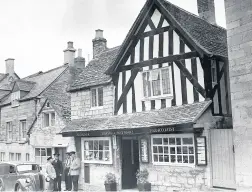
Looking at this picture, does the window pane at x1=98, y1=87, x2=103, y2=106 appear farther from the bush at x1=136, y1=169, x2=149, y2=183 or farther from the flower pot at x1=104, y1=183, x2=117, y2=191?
the bush at x1=136, y1=169, x2=149, y2=183

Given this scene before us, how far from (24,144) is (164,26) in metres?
14.0

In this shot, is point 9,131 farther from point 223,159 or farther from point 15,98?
point 223,159

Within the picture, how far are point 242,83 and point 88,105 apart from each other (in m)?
9.15

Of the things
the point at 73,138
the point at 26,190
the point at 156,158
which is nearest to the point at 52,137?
the point at 73,138

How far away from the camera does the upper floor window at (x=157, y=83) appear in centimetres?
1427

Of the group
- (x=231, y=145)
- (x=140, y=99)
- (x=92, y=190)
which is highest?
(x=140, y=99)

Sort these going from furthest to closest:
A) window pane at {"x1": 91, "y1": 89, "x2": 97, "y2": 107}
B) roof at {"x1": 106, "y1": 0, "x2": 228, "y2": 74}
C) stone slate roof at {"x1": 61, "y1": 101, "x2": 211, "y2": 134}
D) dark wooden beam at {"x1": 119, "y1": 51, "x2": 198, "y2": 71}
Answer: window pane at {"x1": 91, "y1": 89, "x2": 97, "y2": 107} → dark wooden beam at {"x1": 119, "y1": 51, "x2": 198, "y2": 71} → roof at {"x1": 106, "y1": 0, "x2": 228, "y2": 74} → stone slate roof at {"x1": 61, "y1": 101, "x2": 211, "y2": 134}

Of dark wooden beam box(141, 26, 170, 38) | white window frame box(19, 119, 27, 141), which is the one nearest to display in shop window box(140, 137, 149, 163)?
dark wooden beam box(141, 26, 170, 38)

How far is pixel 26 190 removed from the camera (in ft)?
45.1

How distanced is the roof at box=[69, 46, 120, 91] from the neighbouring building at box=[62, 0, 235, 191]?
0.28 feet

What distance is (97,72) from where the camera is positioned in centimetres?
1791

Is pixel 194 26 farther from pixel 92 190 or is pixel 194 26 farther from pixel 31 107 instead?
pixel 31 107

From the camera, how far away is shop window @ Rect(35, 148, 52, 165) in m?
21.0

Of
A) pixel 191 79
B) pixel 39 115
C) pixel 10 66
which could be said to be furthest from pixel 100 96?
pixel 10 66
